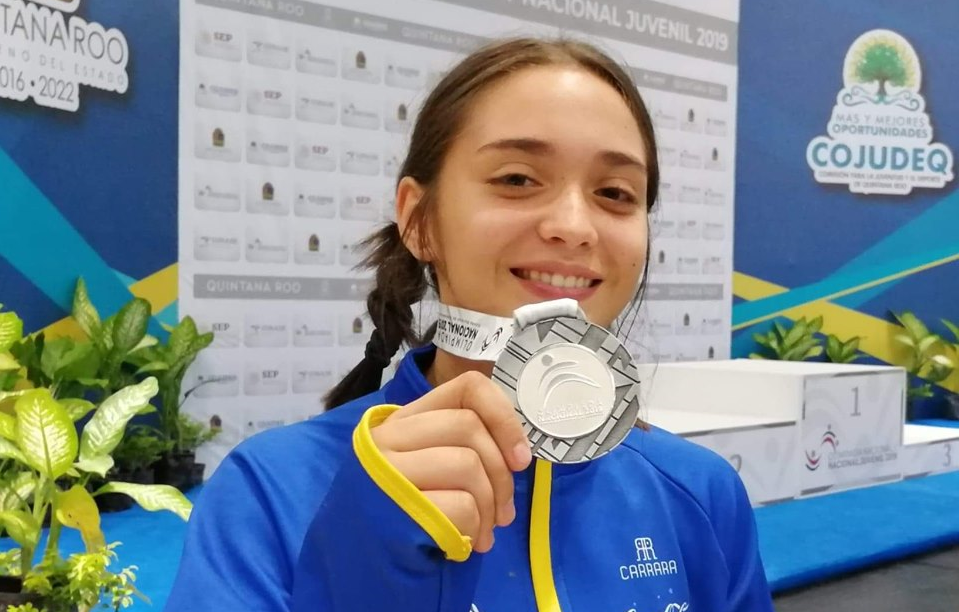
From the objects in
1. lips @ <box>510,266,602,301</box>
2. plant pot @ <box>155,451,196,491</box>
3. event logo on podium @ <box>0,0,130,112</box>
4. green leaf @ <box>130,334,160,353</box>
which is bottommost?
plant pot @ <box>155,451,196,491</box>

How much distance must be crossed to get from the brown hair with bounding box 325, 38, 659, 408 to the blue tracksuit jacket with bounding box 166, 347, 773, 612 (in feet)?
0.47

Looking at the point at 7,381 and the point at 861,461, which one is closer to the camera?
the point at 7,381

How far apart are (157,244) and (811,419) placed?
2071 millimetres

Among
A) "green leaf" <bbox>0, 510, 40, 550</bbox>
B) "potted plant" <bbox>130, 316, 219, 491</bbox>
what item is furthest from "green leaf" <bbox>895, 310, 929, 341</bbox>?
"green leaf" <bbox>0, 510, 40, 550</bbox>

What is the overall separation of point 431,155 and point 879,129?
4129mm

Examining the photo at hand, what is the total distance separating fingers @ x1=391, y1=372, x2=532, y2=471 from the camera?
585 millimetres

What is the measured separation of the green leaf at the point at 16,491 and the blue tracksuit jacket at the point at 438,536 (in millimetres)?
1001

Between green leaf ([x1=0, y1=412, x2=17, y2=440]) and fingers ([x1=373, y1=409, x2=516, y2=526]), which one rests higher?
fingers ([x1=373, y1=409, x2=516, y2=526])

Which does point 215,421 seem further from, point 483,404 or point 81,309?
point 483,404

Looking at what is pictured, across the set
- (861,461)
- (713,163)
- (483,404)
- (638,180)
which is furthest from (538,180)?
(713,163)

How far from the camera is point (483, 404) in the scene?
0.59m

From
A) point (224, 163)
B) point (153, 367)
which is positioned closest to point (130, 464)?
point (153, 367)

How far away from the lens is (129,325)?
2.44m

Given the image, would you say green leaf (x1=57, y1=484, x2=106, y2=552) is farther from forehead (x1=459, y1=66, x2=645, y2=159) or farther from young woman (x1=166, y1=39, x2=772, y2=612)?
forehead (x1=459, y1=66, x2=645, y2=159)
